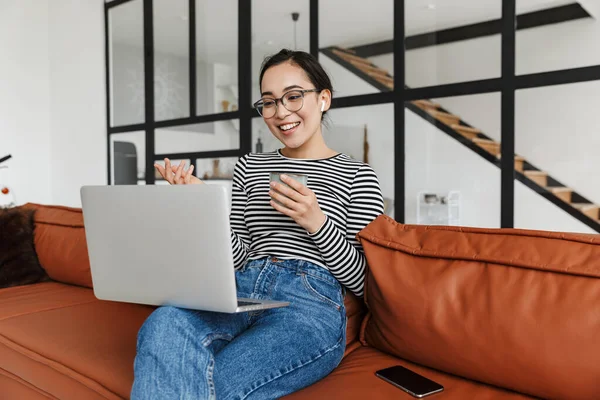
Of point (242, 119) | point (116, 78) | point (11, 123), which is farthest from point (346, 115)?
point (11, 123)

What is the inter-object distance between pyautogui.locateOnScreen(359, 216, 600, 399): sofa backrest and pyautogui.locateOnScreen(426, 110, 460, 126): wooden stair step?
105cm

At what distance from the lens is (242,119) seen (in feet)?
10.0

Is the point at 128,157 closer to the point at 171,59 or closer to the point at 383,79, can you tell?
the point at 171,59

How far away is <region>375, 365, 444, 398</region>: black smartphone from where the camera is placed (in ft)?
3.48

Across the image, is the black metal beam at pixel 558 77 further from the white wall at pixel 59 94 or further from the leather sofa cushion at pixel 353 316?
the white wall at pixel 59 94

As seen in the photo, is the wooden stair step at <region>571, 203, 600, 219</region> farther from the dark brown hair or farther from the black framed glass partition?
the dark brown hair

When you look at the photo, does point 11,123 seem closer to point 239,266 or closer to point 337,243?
point 239,266

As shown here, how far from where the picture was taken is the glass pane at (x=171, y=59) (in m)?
3.46

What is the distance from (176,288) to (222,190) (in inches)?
10.3

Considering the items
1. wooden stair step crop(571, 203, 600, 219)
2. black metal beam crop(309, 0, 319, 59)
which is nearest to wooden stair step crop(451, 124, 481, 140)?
wooden stair step crop(571, 203, 600, 219)

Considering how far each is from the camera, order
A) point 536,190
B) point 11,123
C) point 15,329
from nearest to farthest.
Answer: point 15,329 → point 536,190 → point 11,123

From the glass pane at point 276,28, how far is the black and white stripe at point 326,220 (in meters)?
1.46

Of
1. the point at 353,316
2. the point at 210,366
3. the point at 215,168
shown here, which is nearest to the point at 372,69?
the point at 215,168

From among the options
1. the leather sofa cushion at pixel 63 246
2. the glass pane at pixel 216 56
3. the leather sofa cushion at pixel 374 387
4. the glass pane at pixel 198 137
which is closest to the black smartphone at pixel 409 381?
the leather sofa cushion at pixel 374 387
